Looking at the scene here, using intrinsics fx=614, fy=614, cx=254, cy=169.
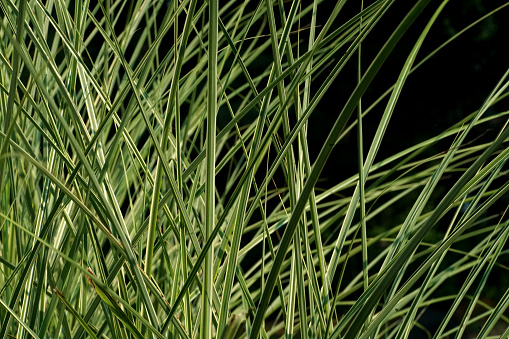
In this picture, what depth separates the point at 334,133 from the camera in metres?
0.32

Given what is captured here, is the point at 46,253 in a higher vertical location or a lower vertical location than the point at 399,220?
higher

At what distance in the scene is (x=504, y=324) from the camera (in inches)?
83.5

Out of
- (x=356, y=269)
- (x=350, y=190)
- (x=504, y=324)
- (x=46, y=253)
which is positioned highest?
(x=46, y=253)

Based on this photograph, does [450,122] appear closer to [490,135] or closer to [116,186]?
[490,135]

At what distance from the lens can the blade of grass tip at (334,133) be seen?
0.98 feet

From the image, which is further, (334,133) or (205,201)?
(205,201)

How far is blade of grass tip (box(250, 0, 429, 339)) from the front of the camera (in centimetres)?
30

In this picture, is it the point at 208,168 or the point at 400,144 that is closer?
the point at 208,168

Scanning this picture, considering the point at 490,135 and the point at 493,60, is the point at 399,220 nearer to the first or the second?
the point at 490,135

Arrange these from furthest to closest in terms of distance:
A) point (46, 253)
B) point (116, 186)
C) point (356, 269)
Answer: point (356, 269) → point (116, 186) → point (46, 253)

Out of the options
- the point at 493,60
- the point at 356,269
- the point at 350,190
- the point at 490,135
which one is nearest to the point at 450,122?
the point at 490,135

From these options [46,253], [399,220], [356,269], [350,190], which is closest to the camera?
[46,253]

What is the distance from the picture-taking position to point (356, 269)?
2023 mm

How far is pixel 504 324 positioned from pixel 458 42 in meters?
0.98
